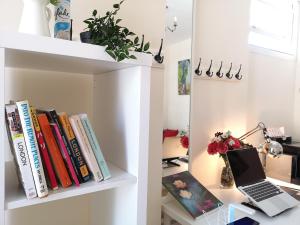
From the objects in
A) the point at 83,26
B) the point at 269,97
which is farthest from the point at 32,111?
the point at 269,97

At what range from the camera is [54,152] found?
0.64m

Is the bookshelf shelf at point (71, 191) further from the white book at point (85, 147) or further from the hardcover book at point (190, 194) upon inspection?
the hardcover book at point (190, 194)

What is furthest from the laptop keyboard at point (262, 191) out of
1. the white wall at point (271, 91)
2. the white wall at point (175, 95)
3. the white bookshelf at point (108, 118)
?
the white bookshelf at point (108, 118)

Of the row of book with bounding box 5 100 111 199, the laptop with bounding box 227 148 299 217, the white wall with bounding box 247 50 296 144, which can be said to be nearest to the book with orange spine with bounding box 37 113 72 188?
the row of book with bounding box 5 100 111 199

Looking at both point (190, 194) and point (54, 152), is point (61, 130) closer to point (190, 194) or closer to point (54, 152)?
point (54, 152)

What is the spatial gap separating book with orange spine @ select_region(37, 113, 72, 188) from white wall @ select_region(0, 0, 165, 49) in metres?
0.48

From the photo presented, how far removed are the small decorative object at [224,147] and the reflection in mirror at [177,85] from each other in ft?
0.65

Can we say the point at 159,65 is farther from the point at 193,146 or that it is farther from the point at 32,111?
the point at 32,111

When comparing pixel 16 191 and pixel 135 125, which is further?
pixel 135 125

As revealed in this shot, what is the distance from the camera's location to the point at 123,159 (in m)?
0.81

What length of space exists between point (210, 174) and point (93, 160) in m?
1.21

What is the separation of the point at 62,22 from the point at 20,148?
1.33 feet

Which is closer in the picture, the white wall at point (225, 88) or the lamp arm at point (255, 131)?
the white wall at point (225, 88)

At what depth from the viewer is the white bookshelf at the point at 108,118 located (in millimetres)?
553
